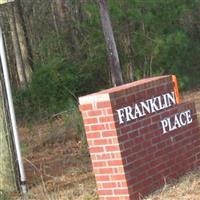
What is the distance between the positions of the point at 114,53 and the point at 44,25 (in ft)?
22.5

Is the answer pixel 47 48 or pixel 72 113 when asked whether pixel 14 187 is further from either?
pixel 47 48

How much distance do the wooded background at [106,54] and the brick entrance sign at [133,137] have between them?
8797 mm

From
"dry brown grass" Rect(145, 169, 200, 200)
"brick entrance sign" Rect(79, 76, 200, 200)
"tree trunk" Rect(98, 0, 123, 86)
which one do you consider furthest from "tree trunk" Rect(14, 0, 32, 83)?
"dry brown grass" Rect(145, 169, 200, 200)

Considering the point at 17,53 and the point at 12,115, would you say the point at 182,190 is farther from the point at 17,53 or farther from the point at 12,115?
the point at 17,53

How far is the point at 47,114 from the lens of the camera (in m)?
16.1

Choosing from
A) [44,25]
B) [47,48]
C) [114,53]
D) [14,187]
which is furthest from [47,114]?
[14,187]

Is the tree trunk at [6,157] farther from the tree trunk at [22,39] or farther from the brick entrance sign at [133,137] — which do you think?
the tree trunk at [22,39]

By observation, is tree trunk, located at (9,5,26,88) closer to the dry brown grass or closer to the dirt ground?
the dirt ground

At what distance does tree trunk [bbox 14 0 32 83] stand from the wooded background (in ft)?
0.45

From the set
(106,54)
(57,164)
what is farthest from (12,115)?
(106,54)

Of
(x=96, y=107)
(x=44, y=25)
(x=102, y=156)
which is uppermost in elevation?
(x=44, y=25)

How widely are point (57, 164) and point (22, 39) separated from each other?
11.5 m

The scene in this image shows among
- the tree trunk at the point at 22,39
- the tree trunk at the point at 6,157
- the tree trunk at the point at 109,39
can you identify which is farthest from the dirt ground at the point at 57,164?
the tree trunk at the point at 22,39

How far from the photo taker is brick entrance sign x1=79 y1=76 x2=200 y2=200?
634cm
